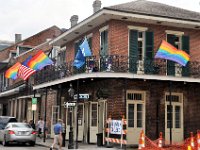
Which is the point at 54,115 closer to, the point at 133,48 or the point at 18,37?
the point at 133,48

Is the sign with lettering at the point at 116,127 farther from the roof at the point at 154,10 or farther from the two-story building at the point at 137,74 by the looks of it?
the roof at the point at 154,10

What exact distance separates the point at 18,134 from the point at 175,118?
864cm

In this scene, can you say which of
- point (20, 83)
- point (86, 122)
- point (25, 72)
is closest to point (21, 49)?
point (20, 83)

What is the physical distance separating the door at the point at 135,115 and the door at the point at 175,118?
154cm

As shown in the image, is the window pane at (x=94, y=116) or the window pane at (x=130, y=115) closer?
the window pane at (x=130, y=115)

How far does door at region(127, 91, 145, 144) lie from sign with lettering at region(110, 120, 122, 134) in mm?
1826

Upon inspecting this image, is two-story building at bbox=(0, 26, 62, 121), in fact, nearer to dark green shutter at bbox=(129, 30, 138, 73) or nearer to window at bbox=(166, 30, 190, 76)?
dark green shutter at bbox=(129, 30, 138, 73)

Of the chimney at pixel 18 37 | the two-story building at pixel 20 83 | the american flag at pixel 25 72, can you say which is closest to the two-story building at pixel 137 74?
the american flag at pixel 25 72

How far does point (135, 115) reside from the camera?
71.8 feet

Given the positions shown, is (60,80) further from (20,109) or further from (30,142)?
(20,109)

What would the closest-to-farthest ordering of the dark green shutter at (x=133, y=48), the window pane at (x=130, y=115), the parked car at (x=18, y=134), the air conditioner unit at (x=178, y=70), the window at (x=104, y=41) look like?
the dark green shutter at (x=133, y=48) < the window pane at (x=130, y=115) < the parked car at (x=18, y=134) < the window at (x=104, y=41) < the air conditioner unit at (x=178, y=70)

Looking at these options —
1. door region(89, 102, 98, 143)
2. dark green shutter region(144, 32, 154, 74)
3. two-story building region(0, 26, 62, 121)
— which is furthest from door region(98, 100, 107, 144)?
two-story building region(0, 26, 62, 121)

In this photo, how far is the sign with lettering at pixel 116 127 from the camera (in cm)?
1934

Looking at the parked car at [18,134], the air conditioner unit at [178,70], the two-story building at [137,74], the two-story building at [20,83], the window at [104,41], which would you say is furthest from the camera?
the two-story building at [20,83]
